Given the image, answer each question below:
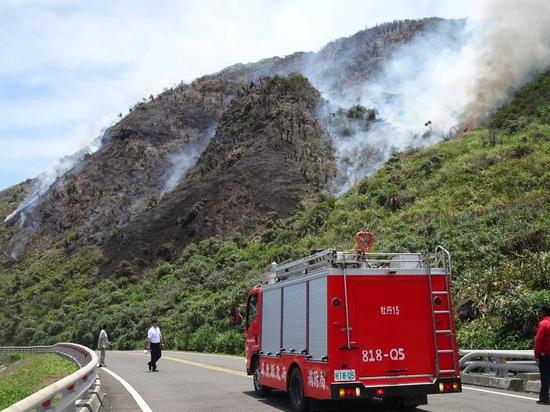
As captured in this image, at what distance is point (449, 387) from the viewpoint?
10039mm

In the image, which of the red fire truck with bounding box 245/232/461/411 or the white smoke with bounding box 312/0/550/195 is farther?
the white smoke with bounding box 312/0/550/195

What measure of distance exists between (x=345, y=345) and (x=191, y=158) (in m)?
83.9

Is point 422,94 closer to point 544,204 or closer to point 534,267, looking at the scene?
point 544,204

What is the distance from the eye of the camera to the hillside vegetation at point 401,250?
2245 centimetres

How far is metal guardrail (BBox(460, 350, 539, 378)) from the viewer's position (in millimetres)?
13766

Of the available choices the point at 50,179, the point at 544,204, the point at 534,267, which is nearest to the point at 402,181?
the point at 544,204

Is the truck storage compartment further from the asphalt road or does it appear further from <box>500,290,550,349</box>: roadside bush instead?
<box>500,290,550,349</box>: roadside bush

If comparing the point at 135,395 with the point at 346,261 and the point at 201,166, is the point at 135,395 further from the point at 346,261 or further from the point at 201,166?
the point at 201,166

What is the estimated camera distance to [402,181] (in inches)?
1841

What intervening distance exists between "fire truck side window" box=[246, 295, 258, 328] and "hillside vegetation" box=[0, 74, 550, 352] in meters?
8.01

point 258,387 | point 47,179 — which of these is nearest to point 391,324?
point 258,387

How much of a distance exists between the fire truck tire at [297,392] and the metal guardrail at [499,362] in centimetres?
539

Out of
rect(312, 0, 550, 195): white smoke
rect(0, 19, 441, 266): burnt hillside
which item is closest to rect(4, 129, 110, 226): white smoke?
rect(0, 19, 441, 266): burnt hillside

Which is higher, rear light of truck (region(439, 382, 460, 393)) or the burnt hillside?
the burnt hillside
